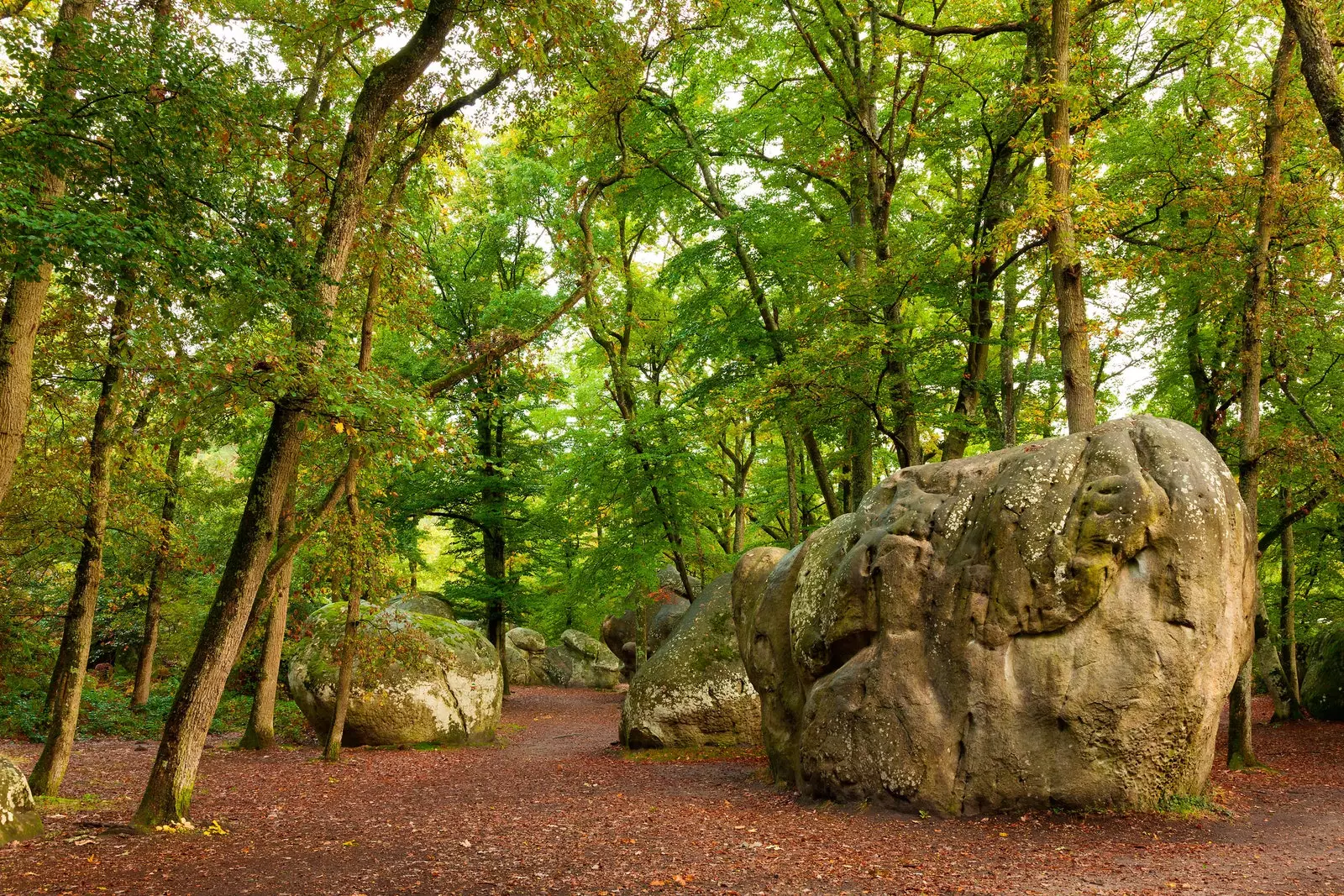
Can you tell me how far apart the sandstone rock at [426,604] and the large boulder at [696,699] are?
8.85 metres

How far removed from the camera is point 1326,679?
46.6ft

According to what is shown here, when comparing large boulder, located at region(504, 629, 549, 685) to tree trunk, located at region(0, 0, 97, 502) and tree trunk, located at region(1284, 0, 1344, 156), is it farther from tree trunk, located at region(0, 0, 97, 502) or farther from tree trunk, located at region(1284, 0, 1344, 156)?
tree trunk, located at region(1284, 0, 1344, 156)

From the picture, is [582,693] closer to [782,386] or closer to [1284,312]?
[782,386]

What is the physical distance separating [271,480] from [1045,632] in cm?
737

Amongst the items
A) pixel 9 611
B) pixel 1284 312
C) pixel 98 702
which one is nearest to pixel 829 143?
pixel 1284 312

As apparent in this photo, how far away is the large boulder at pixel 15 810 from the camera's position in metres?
5.98

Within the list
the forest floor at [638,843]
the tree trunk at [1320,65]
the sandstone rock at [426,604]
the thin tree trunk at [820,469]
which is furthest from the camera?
the sandstone rock at [426,604]

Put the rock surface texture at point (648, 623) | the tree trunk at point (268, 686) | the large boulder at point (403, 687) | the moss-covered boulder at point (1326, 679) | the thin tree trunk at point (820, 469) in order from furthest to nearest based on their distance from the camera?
the rock surface texture at point (648, 623), the thin tree trunk at point (820, 469), the moss-covered boulder at point (1326, 679), the tree trunk at point (268, 686), the large boulder at point (403, 687)

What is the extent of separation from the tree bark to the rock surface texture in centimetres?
1177

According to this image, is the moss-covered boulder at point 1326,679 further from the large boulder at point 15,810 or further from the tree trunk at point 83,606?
the tree trunk at point 83,606

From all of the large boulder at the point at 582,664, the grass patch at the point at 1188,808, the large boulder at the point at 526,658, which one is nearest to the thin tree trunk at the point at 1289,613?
the grass patch at the point at 1188,808

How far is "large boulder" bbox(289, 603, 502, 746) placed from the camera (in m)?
12.6

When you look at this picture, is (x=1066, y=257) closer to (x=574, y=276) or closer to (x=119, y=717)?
(x=574, y=276)

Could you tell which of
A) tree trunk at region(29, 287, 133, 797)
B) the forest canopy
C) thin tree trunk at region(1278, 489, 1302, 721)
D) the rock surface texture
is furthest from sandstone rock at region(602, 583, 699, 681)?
thin tree trunk at region(1278, 489, 1302, 721)
